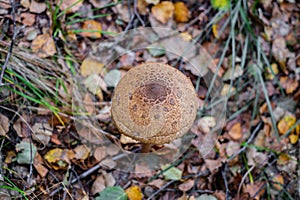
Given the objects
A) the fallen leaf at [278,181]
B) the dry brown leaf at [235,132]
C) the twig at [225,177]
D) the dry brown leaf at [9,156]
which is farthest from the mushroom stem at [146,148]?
the fallen leaf at [278,181]

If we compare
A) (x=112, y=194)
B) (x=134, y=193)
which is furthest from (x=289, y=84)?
(x=112, y=194)

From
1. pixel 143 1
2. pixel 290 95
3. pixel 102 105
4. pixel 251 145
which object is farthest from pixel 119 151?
pixel 290 95

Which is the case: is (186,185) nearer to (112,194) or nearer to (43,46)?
(112,194)

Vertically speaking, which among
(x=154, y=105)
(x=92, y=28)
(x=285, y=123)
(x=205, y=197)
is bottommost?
(x=205, y=197)

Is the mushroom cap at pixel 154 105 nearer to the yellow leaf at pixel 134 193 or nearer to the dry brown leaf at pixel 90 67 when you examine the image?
the yellow leaf at pixel 134 193

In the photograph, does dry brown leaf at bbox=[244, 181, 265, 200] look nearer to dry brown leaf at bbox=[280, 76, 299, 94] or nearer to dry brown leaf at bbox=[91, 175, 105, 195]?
dry brown leaf at bbox=[280, 76, 299, 94]

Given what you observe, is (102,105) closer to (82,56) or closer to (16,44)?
(82,56)
